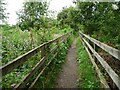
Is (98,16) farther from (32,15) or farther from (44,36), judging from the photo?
(44,36)

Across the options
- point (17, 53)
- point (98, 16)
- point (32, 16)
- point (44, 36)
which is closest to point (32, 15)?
point (32, 16)

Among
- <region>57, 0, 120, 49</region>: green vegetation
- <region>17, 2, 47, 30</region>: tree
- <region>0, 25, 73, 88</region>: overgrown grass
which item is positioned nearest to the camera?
<region>0, 25, 73, 88</region>: overgrown grass

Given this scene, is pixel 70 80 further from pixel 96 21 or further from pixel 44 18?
pixel 96 21

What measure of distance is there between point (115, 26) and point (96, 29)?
5.79m

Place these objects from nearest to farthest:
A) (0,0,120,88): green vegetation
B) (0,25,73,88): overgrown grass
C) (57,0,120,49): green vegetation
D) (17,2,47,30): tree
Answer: (0,25,73,88): overgrown grass, (0,0,120,88): green vegetation, (17,2,47,30): tree, (57,0,120,49): green vegetation

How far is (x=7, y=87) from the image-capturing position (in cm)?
325

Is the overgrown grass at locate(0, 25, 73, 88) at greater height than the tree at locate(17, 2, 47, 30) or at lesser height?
lesser

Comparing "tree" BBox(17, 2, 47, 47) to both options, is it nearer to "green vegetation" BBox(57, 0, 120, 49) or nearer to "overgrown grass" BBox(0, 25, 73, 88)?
"overgrown grass" BBox(0, 25, 73, 88)

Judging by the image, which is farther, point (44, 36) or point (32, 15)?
point (32, 15)

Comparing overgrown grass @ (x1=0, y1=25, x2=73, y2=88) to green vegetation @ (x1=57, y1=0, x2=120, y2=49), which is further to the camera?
green vegetation @ (x1=57, y1=0, x2=120, y2=49)

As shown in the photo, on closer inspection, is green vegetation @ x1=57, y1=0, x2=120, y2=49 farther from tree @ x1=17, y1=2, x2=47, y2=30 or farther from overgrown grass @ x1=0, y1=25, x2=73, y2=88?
overgrown grass @ x1=0, y1=25, x2=73, y2=88

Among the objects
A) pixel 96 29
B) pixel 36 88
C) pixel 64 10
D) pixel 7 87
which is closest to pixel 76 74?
pixel 36 88

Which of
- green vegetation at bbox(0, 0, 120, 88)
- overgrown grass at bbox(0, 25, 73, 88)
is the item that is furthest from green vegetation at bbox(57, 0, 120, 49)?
overgrown grass at bbox(0, 25, 73, 88)

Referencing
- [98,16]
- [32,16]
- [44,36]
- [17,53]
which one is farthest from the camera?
[98,16]
